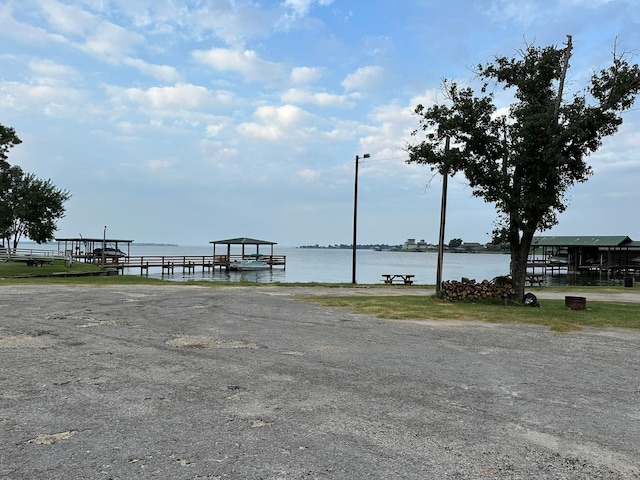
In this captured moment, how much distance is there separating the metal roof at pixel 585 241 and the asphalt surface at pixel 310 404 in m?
51.7

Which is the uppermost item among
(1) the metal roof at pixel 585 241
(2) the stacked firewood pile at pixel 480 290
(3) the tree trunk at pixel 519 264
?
(1) the metal roof at pixel 585 241

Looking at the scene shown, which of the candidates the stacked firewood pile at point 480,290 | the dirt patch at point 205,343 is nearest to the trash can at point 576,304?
the stacked firewood pile at point 480,290

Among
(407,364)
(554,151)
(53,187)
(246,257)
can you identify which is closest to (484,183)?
(554,151)

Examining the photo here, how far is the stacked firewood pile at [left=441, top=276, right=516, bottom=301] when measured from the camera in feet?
54.7

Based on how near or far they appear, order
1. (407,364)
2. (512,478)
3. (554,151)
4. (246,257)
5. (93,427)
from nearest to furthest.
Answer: (512,478), (93,427), (407,364), (554,151), (246,257)

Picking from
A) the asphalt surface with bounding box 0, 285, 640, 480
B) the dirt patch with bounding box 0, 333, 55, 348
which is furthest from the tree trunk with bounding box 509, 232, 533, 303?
the dirt patch with bounding box 0, 333, 55, 348

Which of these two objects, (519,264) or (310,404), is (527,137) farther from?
(310,404)

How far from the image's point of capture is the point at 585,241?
60.6 metres

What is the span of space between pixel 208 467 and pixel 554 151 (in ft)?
46.5

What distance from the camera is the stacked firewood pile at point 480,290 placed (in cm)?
1667

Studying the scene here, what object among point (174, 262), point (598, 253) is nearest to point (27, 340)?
point (174, 262)

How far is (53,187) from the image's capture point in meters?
39.9

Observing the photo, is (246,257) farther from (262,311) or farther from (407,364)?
(407,364)

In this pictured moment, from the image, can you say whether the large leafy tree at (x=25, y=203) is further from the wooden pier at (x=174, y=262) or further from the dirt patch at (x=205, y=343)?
the dirt patch at (x=205, y=343)
